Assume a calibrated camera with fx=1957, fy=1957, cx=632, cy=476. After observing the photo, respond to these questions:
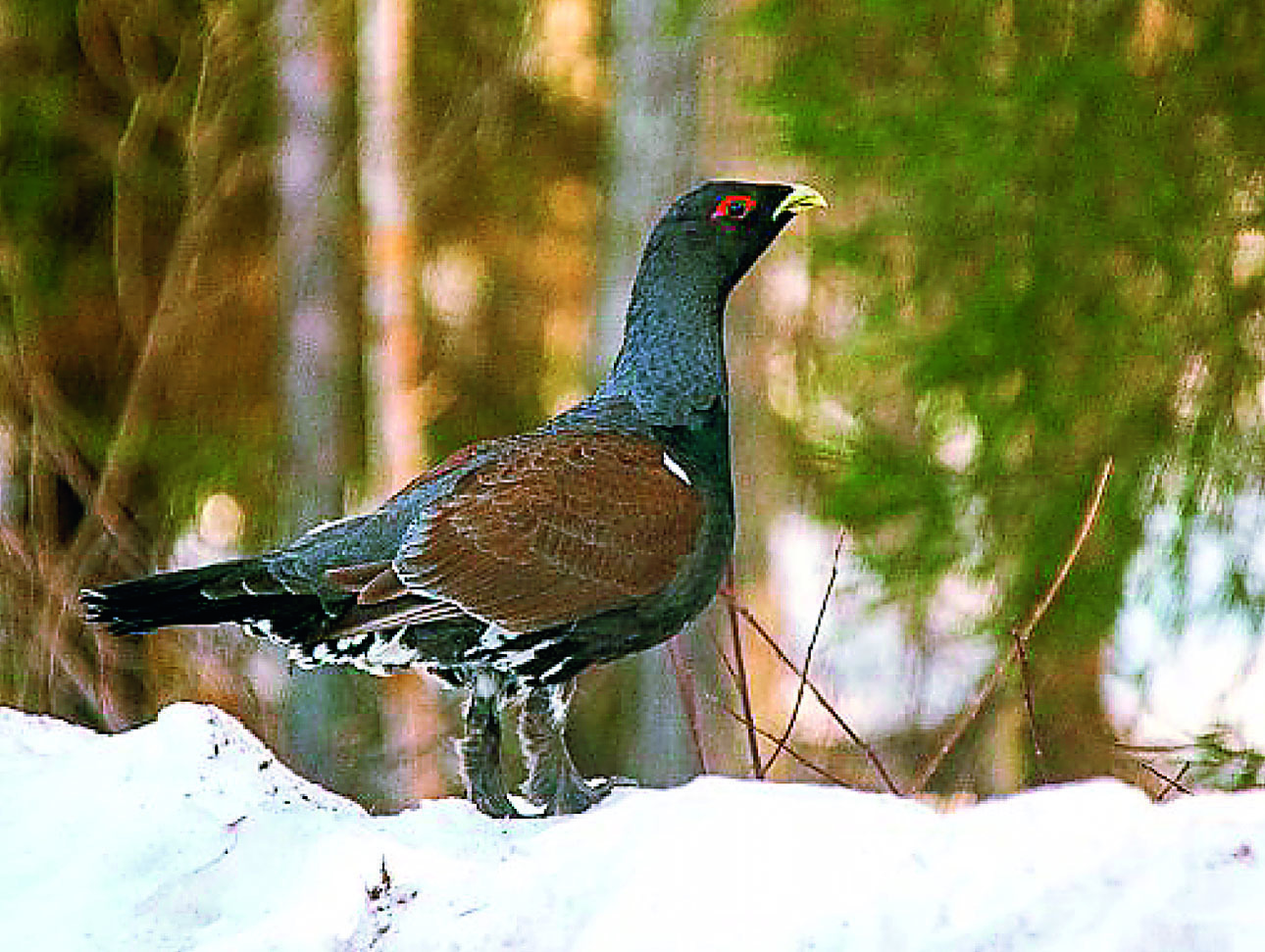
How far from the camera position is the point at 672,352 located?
429cm

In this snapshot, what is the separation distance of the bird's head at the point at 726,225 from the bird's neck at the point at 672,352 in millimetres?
52

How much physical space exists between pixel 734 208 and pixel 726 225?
0.13ft

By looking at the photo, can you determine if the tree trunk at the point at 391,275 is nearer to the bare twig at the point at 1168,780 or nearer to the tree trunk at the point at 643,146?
the tree trunk at the point at 643,146

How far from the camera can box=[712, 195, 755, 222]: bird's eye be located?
438 centimetres

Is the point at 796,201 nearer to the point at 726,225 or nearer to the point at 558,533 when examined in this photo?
the point at 726,225

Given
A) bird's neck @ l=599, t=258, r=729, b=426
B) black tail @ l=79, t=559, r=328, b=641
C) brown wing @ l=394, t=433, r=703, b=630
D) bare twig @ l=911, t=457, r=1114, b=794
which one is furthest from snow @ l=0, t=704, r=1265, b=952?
bird's neck @ l=599, t=258, r=729, b=426

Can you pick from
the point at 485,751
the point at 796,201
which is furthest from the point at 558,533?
the point at 796,201

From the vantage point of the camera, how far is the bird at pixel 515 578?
3.86 metres

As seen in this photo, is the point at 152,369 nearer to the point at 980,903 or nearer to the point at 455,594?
the point at 455,594

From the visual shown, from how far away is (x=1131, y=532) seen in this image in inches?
235

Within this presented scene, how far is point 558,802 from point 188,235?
19.2 ft

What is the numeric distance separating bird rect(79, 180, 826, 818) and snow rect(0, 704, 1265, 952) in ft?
1.40

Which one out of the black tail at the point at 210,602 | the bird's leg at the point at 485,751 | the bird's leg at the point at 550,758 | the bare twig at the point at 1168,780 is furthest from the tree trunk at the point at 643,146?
the black tail at the point at 210,602

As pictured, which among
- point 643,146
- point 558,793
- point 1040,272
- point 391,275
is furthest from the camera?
point 391,275
